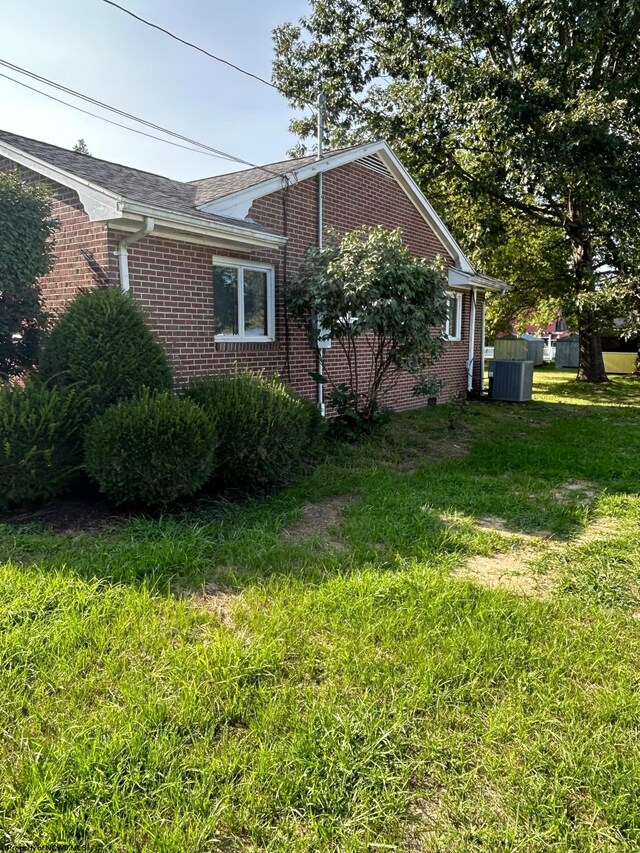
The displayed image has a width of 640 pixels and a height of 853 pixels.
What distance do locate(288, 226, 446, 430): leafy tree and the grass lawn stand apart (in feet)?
10.4

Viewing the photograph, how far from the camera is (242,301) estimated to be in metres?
8.12

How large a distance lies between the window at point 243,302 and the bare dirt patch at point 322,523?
328 cm

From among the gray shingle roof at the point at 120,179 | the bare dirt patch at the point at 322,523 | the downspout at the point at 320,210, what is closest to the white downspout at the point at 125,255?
the gray shingle roof at the point at 120,179

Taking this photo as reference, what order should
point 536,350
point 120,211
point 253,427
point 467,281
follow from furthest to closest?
point 536,350 → point 467,281 → point 120,211 → point 253,427

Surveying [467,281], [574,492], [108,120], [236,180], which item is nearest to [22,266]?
[236,180]

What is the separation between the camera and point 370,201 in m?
10.9

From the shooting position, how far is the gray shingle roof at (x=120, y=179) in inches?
266

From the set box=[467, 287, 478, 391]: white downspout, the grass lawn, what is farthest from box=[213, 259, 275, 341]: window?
box=[467, 287, 478, 391]: white downspout

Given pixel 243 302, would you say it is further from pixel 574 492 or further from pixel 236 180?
pixel 574 492

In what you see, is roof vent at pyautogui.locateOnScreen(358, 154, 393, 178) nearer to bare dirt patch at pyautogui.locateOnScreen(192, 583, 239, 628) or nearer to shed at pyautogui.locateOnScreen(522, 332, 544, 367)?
bare dirt patch at pyautogui.locateOnScreen(192, 583, 239, 628)

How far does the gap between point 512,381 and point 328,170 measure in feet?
25.3

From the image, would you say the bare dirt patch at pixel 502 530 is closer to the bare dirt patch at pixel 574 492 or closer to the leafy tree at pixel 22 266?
the bare dirt patch at pixel 574 492

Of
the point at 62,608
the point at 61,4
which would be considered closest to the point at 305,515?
the point at 62,608

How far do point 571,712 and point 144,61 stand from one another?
1053cm
